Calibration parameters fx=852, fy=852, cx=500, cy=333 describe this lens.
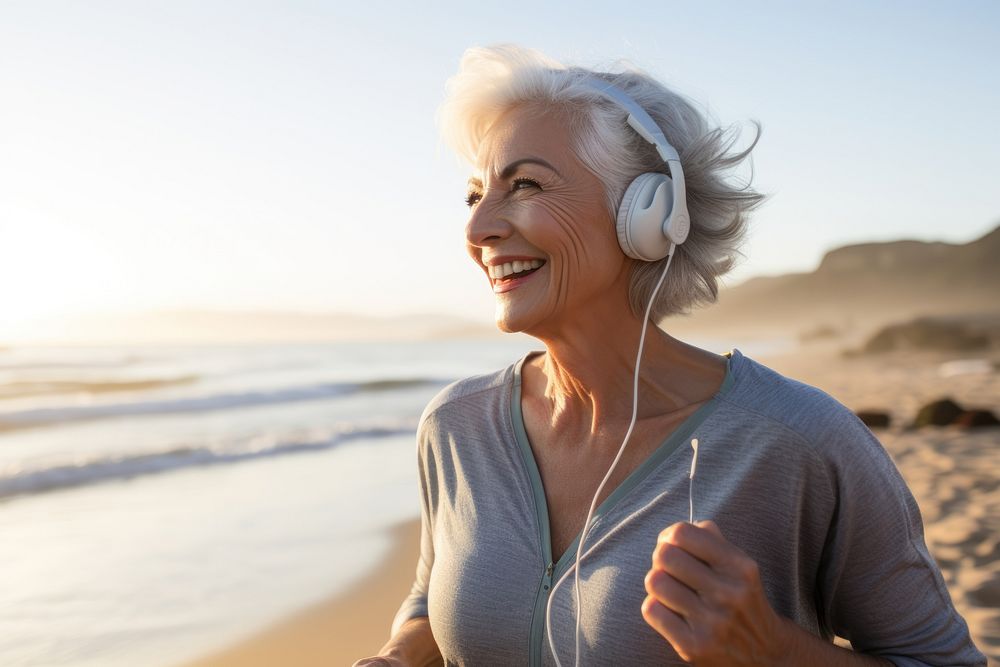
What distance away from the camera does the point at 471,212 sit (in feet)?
6.99

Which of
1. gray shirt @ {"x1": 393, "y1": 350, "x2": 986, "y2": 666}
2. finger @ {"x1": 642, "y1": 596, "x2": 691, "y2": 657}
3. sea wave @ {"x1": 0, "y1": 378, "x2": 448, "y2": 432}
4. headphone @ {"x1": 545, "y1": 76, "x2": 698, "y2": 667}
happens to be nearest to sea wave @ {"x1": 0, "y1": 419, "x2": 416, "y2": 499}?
sea wave @ {"x1": 0, "y1": 378, "x2": 448, "y2": 432}

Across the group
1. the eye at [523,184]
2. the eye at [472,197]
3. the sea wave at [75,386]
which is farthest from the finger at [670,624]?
the sea wave at [75,386]

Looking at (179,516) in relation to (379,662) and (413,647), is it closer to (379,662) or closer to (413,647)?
(413,647)

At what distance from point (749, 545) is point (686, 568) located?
0.44m

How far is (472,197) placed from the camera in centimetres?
223

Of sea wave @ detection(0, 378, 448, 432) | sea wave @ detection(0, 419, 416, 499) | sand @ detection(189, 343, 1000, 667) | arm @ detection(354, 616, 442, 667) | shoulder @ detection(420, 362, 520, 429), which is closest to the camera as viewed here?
arm @ detection(354, 616, 442, 667)

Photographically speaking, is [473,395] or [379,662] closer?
[379,662]

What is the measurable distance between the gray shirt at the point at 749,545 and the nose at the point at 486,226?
1.95 feet

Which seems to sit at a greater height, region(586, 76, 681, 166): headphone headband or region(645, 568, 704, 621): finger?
region(586, 76, 681, 166): headphone headband

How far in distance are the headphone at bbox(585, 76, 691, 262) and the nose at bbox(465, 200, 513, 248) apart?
270mm

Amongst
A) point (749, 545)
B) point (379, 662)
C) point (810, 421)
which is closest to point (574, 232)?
point (810, 421)

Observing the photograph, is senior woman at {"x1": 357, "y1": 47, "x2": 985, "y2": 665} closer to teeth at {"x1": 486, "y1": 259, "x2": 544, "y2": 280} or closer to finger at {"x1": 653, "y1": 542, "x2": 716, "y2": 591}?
teeth at {"x1": 486, "y1": 259, "x2": 544, "y2": 280}

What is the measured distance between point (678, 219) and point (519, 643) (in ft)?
3.31

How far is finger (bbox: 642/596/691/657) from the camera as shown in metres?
1.42
